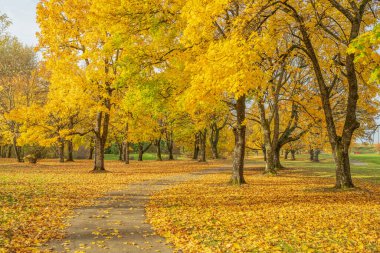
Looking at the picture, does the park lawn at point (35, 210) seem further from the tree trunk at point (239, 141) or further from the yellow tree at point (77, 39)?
the yellow tree at point (77, 39)

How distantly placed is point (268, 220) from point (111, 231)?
4.39 meters

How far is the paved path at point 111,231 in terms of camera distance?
723 cm

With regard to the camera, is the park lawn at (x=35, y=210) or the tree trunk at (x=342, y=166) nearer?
the park lawn at (x=35, y=210)

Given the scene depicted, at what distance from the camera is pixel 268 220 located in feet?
32.8

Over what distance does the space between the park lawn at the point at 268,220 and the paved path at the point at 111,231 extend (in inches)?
16.0

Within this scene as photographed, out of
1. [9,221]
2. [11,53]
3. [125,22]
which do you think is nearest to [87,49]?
[125,22]

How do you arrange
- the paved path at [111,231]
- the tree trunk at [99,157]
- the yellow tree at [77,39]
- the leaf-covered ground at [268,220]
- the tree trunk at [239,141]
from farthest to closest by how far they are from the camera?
the tree trunk at [99,157] < the yellow tree at [77,39] < the tree trunk at [239,141] < the leaf-covered ground at [268,220] < the paved path at [111,231]

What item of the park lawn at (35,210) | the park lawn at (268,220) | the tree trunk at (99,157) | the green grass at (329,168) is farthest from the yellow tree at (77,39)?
the green grass at (329,168)

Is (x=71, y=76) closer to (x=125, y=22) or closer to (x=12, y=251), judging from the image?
(x=125, y=22)

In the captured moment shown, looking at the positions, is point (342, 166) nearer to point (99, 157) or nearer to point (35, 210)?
point (35, 210)

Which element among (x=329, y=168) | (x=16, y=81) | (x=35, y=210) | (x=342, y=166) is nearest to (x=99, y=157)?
(x=35, y=210)

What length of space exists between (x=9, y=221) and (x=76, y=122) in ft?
121

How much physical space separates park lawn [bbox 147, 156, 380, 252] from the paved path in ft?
1.33

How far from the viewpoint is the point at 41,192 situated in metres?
14.7
